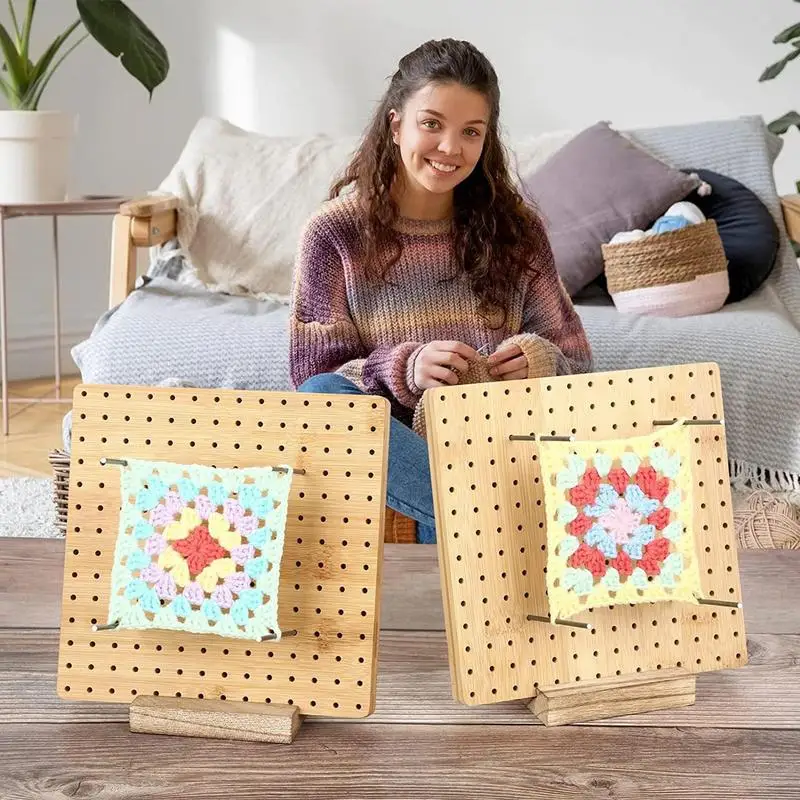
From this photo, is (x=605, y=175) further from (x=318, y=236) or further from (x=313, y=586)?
(x=313, y=586)

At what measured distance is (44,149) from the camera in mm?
2941

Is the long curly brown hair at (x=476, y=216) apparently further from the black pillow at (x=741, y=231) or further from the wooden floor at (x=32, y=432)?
the wooden floor at (x=32, y=432)

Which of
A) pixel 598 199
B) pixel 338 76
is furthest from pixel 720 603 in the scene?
pixel 338 76

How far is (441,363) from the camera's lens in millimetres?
1548

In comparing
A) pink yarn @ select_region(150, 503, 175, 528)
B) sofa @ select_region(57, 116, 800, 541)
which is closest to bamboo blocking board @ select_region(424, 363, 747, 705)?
pink yarn @ select_region(150, 503, 175, 528)

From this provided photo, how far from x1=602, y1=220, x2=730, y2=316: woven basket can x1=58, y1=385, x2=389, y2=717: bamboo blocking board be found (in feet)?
5.38

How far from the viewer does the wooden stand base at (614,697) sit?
0.90 m

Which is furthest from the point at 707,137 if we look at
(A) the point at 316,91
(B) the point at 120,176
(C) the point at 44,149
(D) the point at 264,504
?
(D) the point at 264,504

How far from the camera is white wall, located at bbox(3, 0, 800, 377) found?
3.43 metres

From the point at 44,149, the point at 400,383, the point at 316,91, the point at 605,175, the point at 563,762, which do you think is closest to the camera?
the point at 563,762

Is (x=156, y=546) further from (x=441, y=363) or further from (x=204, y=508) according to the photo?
(x=441, y=363)

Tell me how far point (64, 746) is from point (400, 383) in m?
0.84

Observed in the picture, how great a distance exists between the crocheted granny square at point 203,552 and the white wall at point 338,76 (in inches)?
105

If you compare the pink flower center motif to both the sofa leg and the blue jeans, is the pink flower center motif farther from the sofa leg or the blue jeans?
the sofa leg
